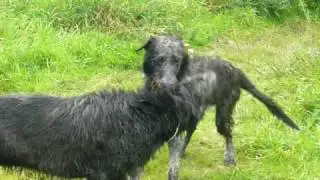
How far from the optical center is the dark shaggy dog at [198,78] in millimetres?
5094

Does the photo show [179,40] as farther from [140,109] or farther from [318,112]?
[318,112]

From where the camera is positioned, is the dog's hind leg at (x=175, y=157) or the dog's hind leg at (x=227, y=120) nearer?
the dog's hind leg at (x=175, y=157)

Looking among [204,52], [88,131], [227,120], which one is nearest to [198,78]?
[227,120]

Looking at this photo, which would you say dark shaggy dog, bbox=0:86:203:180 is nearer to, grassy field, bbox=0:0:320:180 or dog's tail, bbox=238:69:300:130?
grassy field, bbox=0:0:320:180

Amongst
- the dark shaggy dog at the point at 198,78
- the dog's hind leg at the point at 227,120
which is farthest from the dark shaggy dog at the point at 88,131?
the dog's hind leg at the point at 227,120

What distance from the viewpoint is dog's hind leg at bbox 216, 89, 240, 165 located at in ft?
20.0

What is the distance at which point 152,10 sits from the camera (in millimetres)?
10219

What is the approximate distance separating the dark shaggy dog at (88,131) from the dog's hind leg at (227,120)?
1.65 metres

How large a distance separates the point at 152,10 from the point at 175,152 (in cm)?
493

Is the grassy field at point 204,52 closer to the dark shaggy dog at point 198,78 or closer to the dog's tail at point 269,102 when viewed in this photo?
the dog's tail at point 269,102

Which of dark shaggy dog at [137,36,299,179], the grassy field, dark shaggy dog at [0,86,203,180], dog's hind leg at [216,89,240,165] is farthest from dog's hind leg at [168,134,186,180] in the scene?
dark shaggy dog at [0,86,203,180]

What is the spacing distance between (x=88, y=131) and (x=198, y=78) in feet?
5.24

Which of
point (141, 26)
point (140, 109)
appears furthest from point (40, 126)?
point (141, 26)

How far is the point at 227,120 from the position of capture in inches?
243
